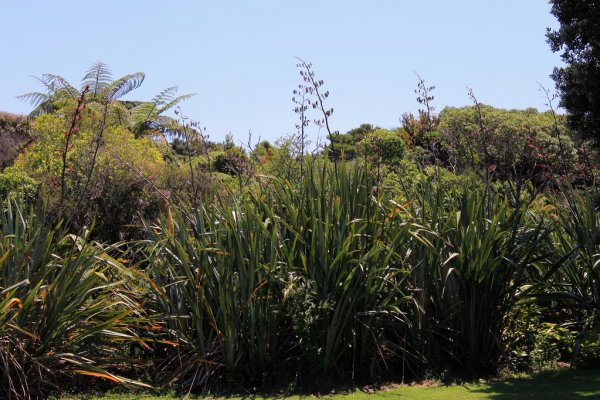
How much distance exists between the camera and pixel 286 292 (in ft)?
25.5

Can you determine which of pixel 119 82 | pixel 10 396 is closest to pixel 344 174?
pixel 10 396

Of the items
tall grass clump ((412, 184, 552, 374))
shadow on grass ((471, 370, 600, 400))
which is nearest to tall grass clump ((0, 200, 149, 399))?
tall grass clump ((412, 184, 552, 374))

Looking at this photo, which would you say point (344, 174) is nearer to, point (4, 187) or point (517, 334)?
point (517, 334)

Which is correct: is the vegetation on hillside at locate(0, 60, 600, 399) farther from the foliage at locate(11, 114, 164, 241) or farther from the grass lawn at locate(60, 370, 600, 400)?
the foliage at locate(11, 114, 164, 241)

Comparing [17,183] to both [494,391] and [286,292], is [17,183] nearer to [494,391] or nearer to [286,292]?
[286,292]

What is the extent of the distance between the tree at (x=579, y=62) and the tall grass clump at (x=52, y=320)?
23.0ft

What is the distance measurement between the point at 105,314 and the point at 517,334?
4.69 meters

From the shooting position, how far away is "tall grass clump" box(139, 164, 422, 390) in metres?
7.89

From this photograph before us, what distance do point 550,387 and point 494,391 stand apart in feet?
1.94

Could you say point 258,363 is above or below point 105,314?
below

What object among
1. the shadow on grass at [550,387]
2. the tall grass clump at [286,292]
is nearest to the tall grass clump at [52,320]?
the tall grass clump at [286,292]

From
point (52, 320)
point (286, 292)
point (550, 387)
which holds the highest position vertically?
point (286, 292)

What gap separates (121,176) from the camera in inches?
581

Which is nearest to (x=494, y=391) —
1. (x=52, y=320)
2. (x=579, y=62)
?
(x=52, y=320)
